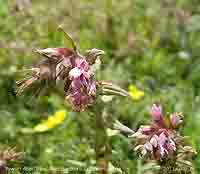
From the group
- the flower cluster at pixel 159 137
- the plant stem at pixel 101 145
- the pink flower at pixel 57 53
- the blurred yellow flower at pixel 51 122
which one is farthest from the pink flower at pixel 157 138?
the blurred yellow flower at pixel 51 122

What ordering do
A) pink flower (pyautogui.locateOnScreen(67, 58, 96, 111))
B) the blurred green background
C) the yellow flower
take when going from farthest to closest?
the yellow flower < the blurred green background < pink flower (pyautogui.locateOnScreen(67, 58, 96, 111))

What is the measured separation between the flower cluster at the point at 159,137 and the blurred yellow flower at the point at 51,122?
105 centimetres

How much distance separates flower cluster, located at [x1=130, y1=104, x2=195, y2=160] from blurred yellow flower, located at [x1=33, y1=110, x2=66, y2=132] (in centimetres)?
105

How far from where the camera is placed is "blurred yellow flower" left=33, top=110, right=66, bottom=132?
3072 millimetres

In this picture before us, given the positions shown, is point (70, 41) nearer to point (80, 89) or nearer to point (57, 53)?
point (57, 53)

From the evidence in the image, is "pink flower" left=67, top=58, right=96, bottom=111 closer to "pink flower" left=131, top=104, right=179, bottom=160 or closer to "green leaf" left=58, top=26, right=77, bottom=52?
"green leaf" left=58, top=26, right=77, bottom=52

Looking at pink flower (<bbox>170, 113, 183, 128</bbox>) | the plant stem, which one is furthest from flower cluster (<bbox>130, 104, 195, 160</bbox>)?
the plant stem

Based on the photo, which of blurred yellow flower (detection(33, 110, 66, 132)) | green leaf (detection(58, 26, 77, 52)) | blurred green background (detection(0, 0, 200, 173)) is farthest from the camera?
blurred yellow flower (detection(33, 110, 66, 132))

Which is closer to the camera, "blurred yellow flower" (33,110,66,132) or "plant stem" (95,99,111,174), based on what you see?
"plant stem" (95,99,111,174)

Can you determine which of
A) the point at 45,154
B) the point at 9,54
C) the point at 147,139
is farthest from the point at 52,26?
the point at 147,139

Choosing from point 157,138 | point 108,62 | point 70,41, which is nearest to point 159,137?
point 157,138

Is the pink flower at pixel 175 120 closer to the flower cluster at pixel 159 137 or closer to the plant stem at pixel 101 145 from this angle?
the flower cluster at pixel 159 137

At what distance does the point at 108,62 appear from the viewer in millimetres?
3807

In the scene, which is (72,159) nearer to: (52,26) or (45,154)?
(45,154)
